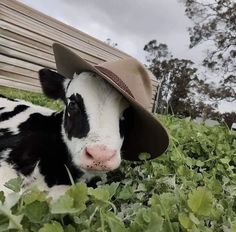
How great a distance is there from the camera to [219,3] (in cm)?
2716

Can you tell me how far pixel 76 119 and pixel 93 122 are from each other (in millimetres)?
149

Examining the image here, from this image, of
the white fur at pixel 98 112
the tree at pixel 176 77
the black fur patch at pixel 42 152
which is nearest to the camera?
the white fur at pixel 98 112

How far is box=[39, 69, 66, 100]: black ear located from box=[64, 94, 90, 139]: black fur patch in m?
0.24

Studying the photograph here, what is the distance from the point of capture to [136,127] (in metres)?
2.33

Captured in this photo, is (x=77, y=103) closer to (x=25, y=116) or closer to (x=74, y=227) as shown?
(x=25, y=116)

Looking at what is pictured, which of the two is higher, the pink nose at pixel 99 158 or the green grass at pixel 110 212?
the green grass at pixel 110 212

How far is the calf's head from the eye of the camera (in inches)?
73.4

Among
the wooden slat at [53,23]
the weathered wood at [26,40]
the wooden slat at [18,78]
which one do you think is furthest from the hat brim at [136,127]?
the wooden slat at [53,23]

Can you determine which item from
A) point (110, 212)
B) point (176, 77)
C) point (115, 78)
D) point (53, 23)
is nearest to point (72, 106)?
point (115, 78)

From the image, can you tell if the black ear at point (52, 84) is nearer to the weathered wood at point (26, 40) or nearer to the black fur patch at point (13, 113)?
the black fur patch at point (13, 113)

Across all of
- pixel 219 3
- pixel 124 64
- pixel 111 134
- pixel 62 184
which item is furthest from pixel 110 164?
pixel 219 3

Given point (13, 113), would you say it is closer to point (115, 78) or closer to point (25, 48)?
point (115, 78)

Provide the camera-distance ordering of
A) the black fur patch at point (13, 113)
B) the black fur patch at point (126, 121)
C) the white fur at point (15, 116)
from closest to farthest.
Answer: the black fur patch at point (126, 121) → the white fur at point (15, 116) → the black fur patch at point (13, 113)

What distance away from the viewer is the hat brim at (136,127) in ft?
7.18
